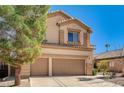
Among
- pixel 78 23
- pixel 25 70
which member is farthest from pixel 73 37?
pixel 25 70

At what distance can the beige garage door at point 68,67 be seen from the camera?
19516 millimetres

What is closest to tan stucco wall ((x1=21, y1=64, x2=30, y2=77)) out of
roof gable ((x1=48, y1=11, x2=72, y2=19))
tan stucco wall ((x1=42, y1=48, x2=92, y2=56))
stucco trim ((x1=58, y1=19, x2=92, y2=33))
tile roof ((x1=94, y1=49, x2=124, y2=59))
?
tan stucco wall ((x1=42, y1=48, x2=92, y2=56))

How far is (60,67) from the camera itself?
1970 cm

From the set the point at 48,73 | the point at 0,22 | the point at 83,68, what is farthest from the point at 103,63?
the point at 0,22

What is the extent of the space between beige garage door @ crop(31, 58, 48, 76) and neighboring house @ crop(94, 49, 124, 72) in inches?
269

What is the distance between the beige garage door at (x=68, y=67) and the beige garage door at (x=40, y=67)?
836 mm

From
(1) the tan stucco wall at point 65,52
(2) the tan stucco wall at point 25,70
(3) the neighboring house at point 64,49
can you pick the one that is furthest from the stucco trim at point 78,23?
(2) the tan stucco wall at point 25,70

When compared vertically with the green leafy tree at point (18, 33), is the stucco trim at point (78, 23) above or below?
above

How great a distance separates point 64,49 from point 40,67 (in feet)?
9.58

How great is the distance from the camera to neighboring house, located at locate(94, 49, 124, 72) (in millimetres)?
22766

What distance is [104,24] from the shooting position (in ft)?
61.2

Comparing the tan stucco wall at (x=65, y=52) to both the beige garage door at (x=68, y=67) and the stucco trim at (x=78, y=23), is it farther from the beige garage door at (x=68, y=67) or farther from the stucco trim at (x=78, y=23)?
the stucco trim at (x=78, y=23)

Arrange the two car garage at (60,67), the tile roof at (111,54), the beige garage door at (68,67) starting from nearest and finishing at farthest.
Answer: the two car garage at (60,67)
the beige garage door at (68,67)
the tile roof at (111,54)
